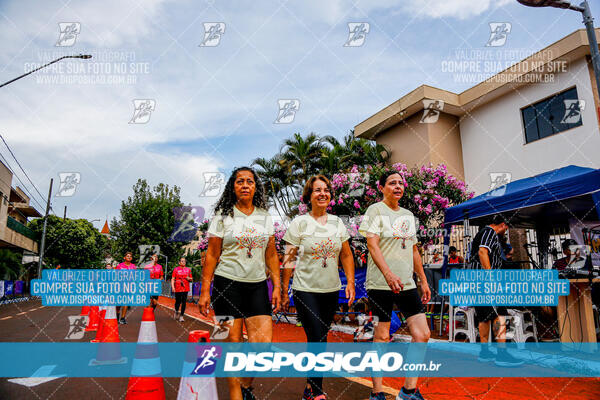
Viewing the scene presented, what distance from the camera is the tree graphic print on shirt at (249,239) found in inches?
126

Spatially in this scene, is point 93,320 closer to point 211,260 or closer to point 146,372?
point 146,372

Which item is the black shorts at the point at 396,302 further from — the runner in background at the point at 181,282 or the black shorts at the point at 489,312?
the runner in background at the point at 181,282

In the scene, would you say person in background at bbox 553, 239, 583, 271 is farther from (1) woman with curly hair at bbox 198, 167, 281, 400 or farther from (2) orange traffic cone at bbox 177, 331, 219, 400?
(2) orange traffic cone at bbox 177, 331, 219, 400

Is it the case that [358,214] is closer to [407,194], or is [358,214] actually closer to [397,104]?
[407,194]

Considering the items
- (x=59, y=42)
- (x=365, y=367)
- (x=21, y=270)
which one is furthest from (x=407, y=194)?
(x=21, y=270)

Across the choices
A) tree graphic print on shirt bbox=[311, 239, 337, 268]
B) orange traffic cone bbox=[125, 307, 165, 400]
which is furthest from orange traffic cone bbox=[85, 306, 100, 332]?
tree graphic print on shirt bbox=[311, 239, 337, 268]

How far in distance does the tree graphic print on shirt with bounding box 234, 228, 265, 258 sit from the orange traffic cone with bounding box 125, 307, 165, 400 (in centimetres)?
132

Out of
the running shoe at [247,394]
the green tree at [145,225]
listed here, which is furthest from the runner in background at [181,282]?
the green tree at [145,225]

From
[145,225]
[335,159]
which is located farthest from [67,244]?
[335,159]

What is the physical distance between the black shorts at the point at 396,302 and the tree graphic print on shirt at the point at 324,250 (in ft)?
1.76

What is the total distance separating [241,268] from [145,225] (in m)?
32.4

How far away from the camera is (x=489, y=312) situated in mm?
4781

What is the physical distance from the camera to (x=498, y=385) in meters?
4.08

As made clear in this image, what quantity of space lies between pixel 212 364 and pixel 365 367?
2.59m
